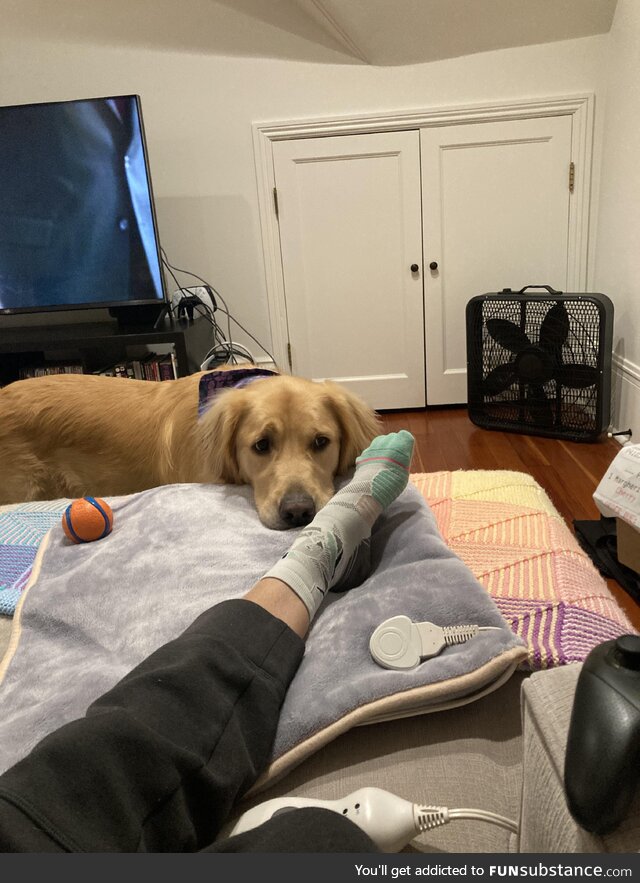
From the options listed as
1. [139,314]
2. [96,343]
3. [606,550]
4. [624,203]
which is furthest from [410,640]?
[139,314]

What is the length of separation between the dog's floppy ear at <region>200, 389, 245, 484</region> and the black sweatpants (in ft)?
2.61

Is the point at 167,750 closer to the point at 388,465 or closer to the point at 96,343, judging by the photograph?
the point at 388,465

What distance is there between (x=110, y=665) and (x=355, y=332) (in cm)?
278

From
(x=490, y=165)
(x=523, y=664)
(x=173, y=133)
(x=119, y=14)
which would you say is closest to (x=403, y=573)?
(x=523, y=664)

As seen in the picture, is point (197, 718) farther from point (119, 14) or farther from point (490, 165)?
point (119, 14)

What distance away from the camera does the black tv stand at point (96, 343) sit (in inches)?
110

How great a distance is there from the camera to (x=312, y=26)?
3.02 metres

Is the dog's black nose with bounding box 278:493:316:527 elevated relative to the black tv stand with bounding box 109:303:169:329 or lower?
lower

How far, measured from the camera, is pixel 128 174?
9.24 ft

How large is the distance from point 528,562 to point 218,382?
3.11ft

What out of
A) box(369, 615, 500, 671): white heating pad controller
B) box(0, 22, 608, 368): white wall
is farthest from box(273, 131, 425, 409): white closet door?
box(369, 615, 500, 671): white heating pad controller

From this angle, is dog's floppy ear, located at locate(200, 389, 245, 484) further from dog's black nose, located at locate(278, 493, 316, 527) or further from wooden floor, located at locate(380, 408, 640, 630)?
wooden floor, located at locate(380, 408, 640, 630)

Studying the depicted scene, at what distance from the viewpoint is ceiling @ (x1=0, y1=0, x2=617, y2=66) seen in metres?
2.83

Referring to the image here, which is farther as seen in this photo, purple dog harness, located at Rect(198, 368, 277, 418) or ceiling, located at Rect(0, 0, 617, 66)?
ceiling, located at Rect(0, 0, 617, 66)
